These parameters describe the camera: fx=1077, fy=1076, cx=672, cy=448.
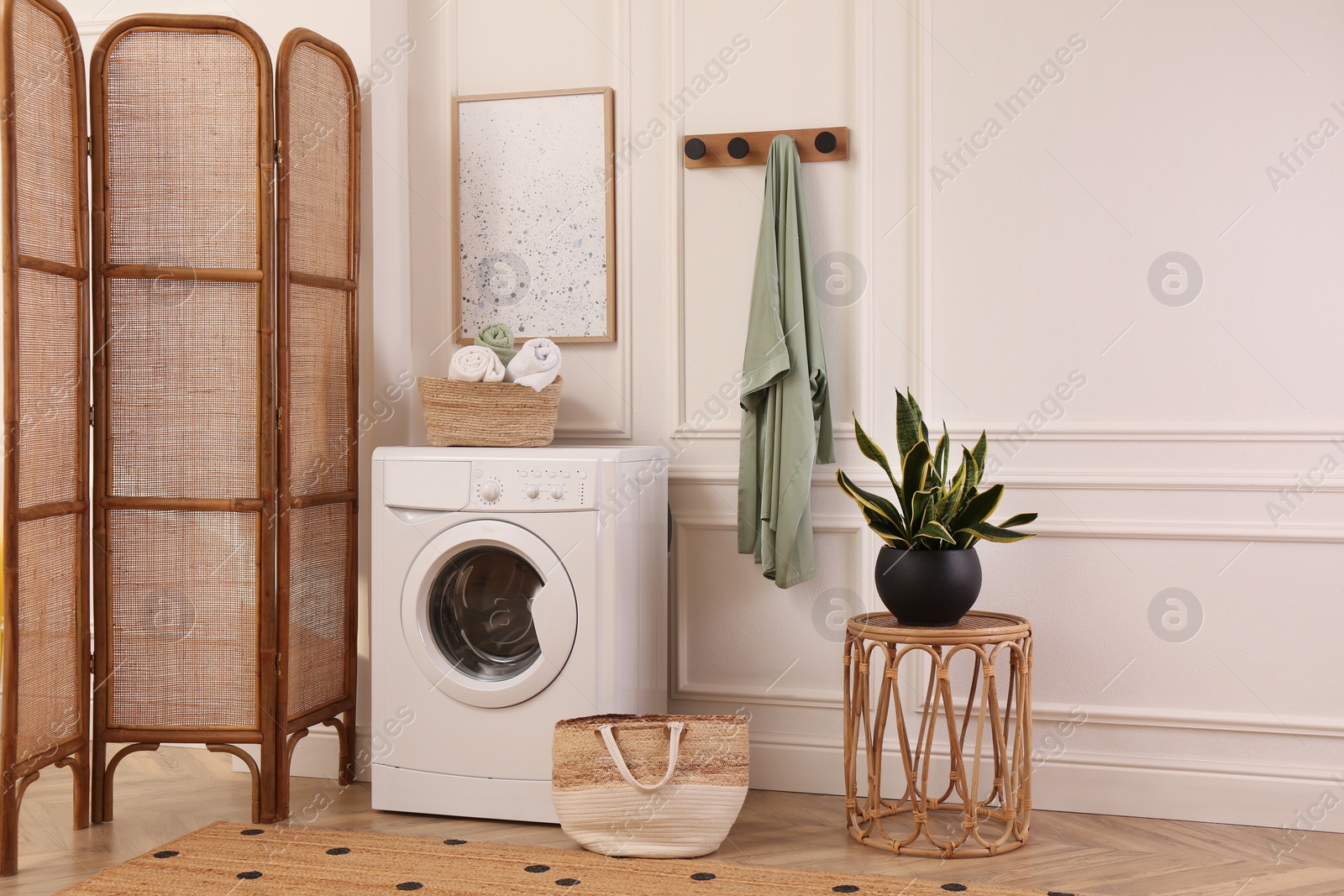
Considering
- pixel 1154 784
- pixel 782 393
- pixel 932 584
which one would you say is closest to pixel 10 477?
pixel 782 393

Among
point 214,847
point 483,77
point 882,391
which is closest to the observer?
point 214,847

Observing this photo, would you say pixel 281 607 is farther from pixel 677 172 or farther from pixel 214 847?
pixel 677 172

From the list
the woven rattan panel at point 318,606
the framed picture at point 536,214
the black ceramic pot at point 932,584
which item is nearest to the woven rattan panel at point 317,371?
the woven rattan panel at point 318,606

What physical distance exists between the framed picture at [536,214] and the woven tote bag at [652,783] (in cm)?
113

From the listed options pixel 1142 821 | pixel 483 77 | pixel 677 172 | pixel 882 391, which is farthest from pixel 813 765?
pixel 483 77

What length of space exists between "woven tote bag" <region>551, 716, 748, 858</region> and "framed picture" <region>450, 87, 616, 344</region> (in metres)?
1.13

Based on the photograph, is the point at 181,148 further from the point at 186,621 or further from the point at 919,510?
the point at 919,510

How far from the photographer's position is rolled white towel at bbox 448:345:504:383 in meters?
2.62

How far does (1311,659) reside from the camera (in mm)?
2545

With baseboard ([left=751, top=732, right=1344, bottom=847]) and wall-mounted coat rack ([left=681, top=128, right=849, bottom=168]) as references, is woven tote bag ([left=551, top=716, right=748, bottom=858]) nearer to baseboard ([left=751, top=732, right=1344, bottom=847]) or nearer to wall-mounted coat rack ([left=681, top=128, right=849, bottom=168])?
baseboard ([left=751, top=732, right=1344, bottom=847])

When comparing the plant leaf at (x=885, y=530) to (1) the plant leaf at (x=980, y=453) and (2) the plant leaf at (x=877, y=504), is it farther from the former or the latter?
(1) the plant leaf at (x=980, y=453)

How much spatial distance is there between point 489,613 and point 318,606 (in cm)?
48

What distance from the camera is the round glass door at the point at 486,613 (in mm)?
2576

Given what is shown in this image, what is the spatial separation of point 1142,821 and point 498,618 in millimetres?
1620
